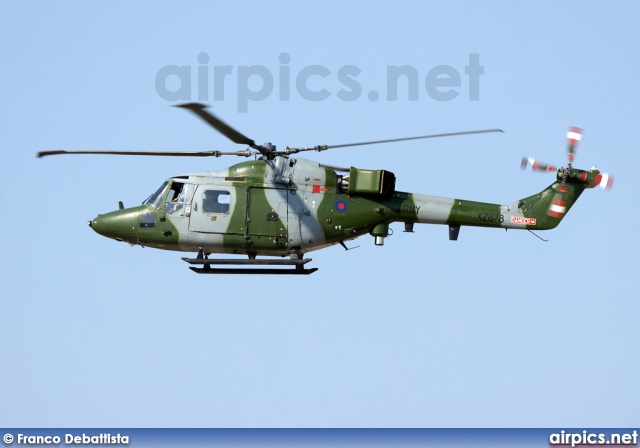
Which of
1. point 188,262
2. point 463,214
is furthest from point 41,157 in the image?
point 463,214

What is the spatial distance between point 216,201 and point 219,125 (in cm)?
225

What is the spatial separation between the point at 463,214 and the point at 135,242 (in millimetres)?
6393

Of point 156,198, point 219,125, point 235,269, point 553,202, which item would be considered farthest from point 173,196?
point 553,202

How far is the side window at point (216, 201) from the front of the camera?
21609 millimetres

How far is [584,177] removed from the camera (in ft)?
71.6

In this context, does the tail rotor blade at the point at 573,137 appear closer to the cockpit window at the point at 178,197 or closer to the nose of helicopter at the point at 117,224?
the cockpit window at the point at 178,197

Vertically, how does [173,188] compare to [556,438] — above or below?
above

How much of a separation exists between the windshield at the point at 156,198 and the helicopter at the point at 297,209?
10cm

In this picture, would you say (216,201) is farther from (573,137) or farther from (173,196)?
(573,137)

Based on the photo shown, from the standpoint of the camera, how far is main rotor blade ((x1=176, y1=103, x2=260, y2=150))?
724 inches

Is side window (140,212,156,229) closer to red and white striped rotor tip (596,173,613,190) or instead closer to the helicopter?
the helicopter

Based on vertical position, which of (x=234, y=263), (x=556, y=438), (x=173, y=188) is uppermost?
(x=173, y=188)

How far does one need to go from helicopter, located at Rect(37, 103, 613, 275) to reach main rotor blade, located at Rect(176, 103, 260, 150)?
0.48 m

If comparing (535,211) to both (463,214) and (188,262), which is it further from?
(188,262)
